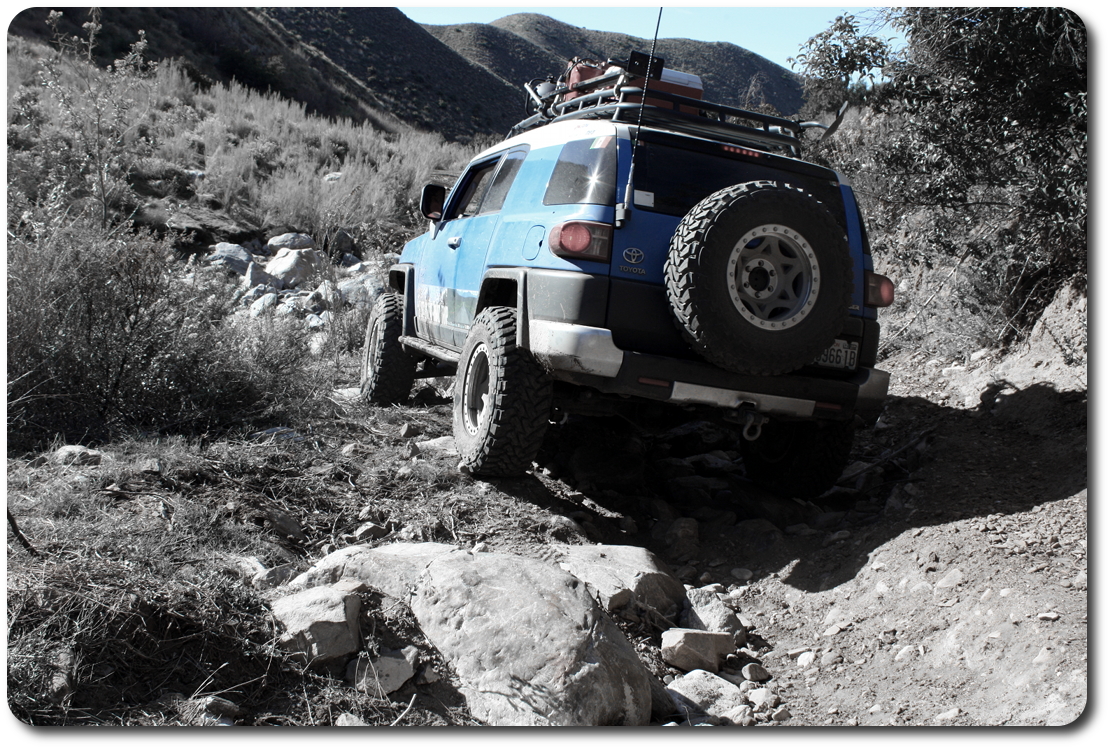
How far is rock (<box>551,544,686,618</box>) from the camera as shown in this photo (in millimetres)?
3432

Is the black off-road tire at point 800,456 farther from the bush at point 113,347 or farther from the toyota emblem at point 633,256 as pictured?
the bush at point 113,347

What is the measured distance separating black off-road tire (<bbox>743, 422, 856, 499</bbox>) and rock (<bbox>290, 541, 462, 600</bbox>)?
7.45ft

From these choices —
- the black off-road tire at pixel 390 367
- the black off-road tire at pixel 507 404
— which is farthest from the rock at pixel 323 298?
the black off-road tire at pixel 507 404

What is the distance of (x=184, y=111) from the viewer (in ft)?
53.9

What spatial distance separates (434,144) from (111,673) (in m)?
20.2

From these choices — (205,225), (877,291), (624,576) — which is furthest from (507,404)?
(205,225)

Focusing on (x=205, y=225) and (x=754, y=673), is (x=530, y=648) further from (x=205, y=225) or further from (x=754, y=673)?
(x=205, y=225)

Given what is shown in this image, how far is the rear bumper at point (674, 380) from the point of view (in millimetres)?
3812

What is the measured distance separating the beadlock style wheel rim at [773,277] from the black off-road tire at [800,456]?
1077mm

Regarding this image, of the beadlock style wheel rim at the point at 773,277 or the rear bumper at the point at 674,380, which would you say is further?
the rear bumper at the point at 674,380

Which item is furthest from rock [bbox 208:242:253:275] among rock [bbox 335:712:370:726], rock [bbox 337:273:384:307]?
rock [bbox 335:712:370:726]

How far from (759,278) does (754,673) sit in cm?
169

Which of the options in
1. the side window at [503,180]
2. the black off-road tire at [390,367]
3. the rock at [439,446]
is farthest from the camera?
the black off-road tire at [390,367]

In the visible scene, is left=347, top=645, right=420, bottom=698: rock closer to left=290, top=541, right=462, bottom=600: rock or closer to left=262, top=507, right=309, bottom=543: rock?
left=290, top=541, right=462, bottom=600: rock
